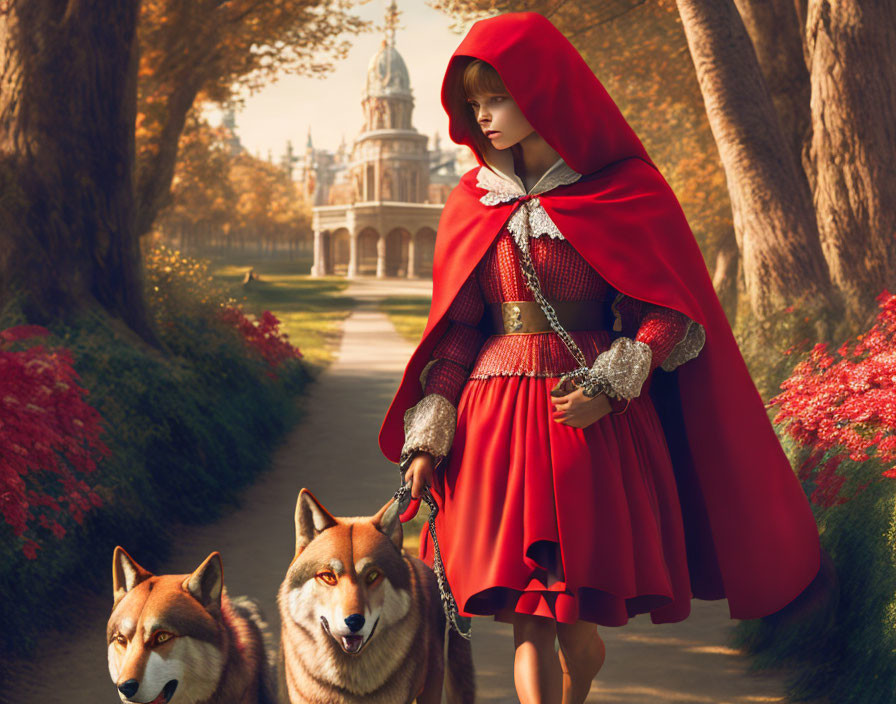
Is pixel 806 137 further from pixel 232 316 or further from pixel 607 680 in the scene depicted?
pixel 232 316

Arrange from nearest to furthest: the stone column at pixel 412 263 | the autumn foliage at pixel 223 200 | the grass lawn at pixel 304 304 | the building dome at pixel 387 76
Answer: the grass lawn at pixel 304 304
the autumn foliage at pixel 223 200
the stone column at pixel 412 263
the building dome at pixel 387 76

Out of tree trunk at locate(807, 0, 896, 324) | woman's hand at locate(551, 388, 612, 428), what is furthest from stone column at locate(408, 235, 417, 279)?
woman's hand at locate(551, 388, 612, 428)

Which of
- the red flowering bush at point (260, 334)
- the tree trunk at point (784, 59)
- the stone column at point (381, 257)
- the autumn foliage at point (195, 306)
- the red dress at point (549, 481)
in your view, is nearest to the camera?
the red dress at point (549, 481)

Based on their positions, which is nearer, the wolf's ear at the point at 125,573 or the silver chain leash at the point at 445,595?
the wolf's ear at the point at 125,573

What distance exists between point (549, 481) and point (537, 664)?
558 mm

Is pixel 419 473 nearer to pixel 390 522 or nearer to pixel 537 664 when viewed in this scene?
pixel 390 522

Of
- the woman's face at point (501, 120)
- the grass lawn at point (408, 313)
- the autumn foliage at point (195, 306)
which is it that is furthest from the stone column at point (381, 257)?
the woman's face at point (501, 120)

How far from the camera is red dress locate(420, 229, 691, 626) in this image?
2.58m

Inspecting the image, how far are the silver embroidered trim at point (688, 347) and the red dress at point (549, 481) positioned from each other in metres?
0.09

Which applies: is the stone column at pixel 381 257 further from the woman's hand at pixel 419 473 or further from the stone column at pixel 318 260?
the woman's hand at pixel 419 473

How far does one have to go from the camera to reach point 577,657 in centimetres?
285

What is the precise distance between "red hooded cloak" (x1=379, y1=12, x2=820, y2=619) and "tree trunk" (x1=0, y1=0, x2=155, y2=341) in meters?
4.46

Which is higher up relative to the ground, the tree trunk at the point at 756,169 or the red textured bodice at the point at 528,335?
the tree trunk at the point at 756,169

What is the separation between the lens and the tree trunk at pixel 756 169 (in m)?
6.35
